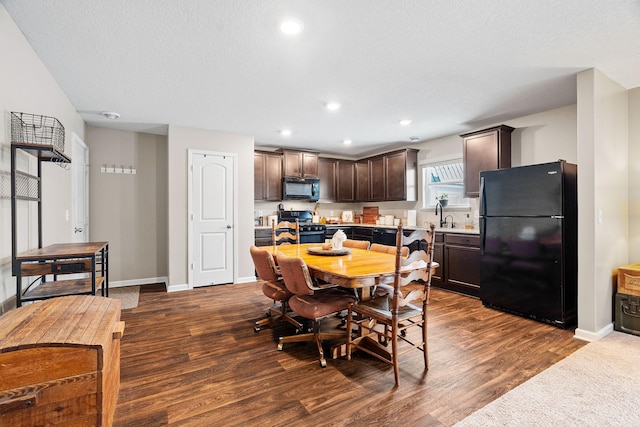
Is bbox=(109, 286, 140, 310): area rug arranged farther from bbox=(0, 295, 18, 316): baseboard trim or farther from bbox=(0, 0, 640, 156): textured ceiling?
bbox=(0, 0, 640, 156): textured ceiling

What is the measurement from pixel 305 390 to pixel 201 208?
349cm

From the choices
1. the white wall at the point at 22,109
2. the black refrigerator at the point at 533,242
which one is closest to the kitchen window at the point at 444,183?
the black refrigerator at the point at 533,242

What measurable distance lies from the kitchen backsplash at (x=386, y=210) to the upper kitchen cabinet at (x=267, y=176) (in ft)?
1.13

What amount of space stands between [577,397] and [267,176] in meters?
4.96

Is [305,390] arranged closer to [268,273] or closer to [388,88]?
[268,273]

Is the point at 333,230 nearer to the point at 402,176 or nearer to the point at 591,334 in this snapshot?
the point at 402,176

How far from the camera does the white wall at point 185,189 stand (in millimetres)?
4555

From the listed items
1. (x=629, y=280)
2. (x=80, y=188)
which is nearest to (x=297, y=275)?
(x=629, y=280)

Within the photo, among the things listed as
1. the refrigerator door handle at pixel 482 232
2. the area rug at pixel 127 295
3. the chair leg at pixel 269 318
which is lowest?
the area rug at pixel 127 295

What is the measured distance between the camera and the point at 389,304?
7.80 ft

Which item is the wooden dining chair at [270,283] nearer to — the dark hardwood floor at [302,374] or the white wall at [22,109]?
the dark hardwood floor at [302,374]

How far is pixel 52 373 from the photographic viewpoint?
1.12 m

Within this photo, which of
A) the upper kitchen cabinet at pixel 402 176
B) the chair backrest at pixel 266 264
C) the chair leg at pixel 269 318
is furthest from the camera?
the upper kitchen cabinet at pixel 402 176

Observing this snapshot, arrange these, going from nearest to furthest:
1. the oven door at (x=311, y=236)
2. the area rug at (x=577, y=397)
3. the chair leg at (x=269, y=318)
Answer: the area rug at (x=577, y=397)
the chair leg at (x=269, y=318)
the oven door at (x=311, y=236)
